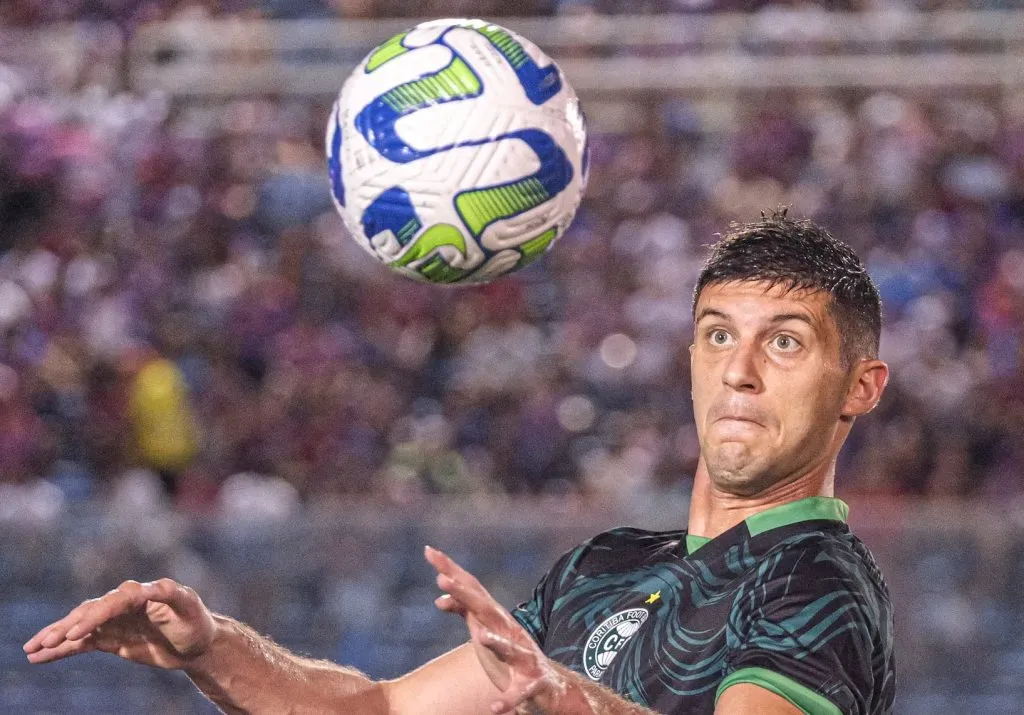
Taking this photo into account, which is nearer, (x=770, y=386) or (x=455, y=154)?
(x=770, y=386)

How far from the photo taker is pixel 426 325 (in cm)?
916

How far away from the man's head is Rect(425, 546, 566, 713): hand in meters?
0.80

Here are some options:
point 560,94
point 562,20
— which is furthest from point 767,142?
point 560,94

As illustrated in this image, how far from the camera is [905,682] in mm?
6617

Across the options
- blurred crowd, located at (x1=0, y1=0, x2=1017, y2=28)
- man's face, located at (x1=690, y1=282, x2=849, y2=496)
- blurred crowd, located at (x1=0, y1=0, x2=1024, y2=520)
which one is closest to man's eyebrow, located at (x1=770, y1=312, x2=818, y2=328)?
man's face, located at (x1=690, y1=282, x2=849, y2=496)

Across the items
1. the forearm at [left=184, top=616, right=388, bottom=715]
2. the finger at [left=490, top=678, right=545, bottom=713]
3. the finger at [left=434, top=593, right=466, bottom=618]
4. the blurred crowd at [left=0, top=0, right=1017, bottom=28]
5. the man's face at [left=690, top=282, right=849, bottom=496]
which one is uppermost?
the blurred crowd at [left=0, top=0, right=1017, bottom=28]

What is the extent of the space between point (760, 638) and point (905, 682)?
4155mm

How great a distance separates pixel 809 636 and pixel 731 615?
0.20m

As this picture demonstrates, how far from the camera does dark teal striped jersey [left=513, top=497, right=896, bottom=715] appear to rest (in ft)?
8.77

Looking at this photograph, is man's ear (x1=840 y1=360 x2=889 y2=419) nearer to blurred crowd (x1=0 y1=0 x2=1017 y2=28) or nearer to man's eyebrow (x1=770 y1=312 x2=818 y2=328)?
man's eyebrow (x1=770 y1=312 x2=818 y2=328)

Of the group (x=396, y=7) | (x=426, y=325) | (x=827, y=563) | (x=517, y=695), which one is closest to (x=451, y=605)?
(x=517, y=695)

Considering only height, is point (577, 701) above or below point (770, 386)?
below

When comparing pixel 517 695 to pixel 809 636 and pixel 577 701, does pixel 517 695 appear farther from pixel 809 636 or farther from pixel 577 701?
pixel 809 636

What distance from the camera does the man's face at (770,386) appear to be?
117 inches
